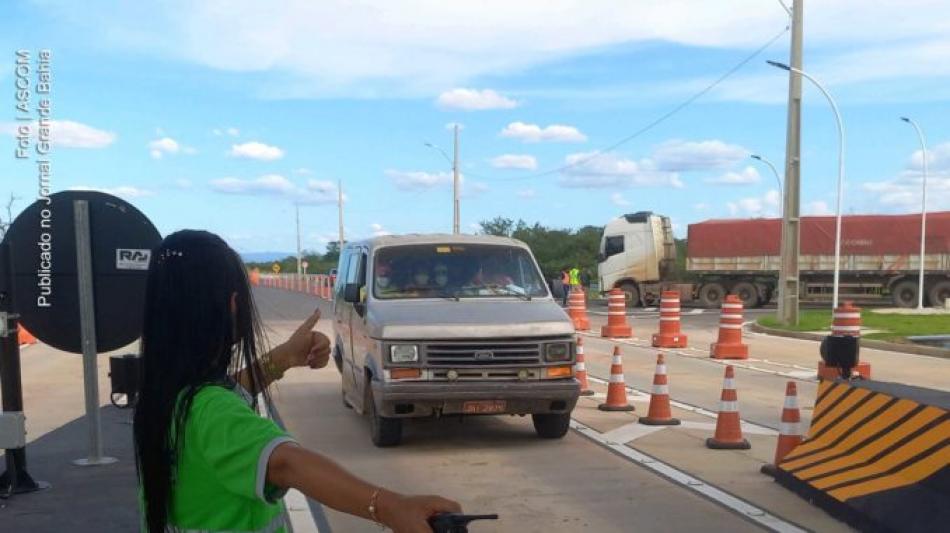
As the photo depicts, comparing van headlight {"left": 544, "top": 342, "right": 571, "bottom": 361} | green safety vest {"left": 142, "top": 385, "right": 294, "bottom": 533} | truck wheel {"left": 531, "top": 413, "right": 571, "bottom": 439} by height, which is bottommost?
truck wheel {"left": 531, "top": 413, "right": 571, "bottom": 439}

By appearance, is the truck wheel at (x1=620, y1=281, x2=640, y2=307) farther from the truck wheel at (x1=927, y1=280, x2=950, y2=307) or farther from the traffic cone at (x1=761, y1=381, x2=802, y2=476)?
the traffic cone at (x1=761, y1=381, x2=802, y2=476)

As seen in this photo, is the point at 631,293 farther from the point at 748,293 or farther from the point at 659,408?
the point at 659,408

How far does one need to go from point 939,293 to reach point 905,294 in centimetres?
116

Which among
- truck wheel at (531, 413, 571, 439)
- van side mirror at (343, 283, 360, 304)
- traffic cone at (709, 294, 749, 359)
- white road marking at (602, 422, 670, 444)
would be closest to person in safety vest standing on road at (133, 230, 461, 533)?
truck wheel at (531, 413, 571, 439)

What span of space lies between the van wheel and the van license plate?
2.51 ft

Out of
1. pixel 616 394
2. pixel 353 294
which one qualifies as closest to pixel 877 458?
pixel 616 394

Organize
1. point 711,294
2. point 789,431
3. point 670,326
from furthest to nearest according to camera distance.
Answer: point 711,294
point 670,326
point 789,431

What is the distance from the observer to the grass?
20969 mm

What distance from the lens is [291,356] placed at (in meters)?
2.75

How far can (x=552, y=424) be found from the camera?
8.92 meters

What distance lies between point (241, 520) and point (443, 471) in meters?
5.89

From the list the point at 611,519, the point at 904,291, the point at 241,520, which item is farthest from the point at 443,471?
the point at 904,291

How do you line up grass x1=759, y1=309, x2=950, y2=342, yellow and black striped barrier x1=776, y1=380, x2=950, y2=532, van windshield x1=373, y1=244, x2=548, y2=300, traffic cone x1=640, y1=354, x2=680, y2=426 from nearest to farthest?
yellow and black striped barrier x1=776, y1=380, x2=950, y2=532 → van windshield x1=373, y1=244, x2=548, y2=300 → traffic cone x1=640, y1=354, x2=680, y2=426 → grass x1=759, y1=309, x2=950, y2=342

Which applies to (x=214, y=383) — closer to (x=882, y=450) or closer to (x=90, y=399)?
(x=882, y=450)
